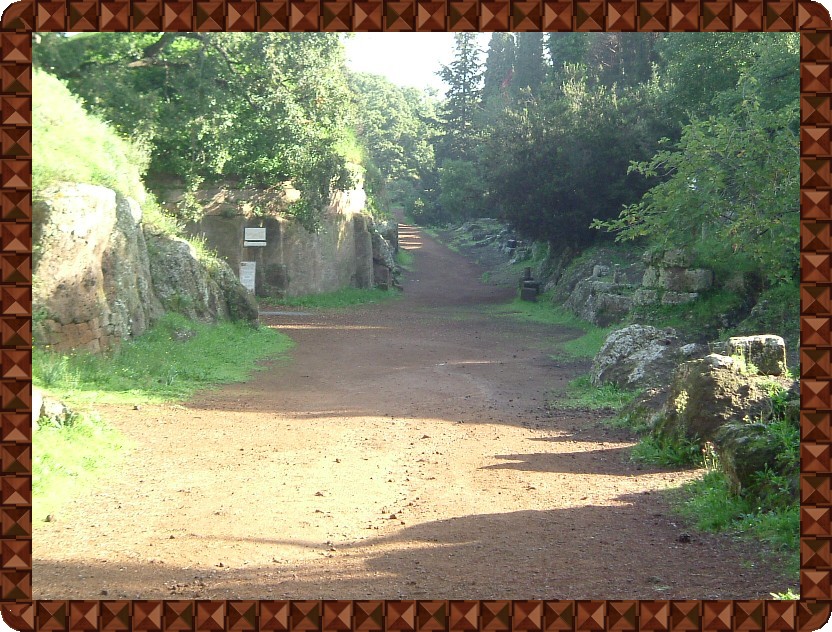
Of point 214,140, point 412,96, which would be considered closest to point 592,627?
point 214,140

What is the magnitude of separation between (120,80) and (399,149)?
1399 inches

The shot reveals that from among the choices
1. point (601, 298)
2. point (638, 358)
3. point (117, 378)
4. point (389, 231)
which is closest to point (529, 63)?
point (389, 231)

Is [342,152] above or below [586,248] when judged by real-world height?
above

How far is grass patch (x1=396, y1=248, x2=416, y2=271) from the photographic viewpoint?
44.1 metres

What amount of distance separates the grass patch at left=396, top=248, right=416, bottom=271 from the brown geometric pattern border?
39.7 meters

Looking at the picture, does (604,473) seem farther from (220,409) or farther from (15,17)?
(15,17)

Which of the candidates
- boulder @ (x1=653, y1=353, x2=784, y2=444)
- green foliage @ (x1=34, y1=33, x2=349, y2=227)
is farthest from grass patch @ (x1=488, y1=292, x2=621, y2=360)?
boulder @ (x1=653, y1=353, x2=784, y2=444)

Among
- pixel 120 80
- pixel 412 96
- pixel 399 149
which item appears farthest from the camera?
pixel 412 96

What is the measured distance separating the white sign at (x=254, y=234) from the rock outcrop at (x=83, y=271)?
11.5 metres

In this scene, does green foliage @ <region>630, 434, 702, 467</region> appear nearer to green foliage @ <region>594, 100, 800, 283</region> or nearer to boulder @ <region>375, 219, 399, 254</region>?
green foliage @ <region>594, 100, 800, 283</region>

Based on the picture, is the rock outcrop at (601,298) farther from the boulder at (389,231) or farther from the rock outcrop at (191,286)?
the boulder at (389,231)

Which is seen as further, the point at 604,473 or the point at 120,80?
the point at 120,80

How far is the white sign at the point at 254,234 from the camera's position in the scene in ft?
84.1

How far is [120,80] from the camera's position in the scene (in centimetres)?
2109
